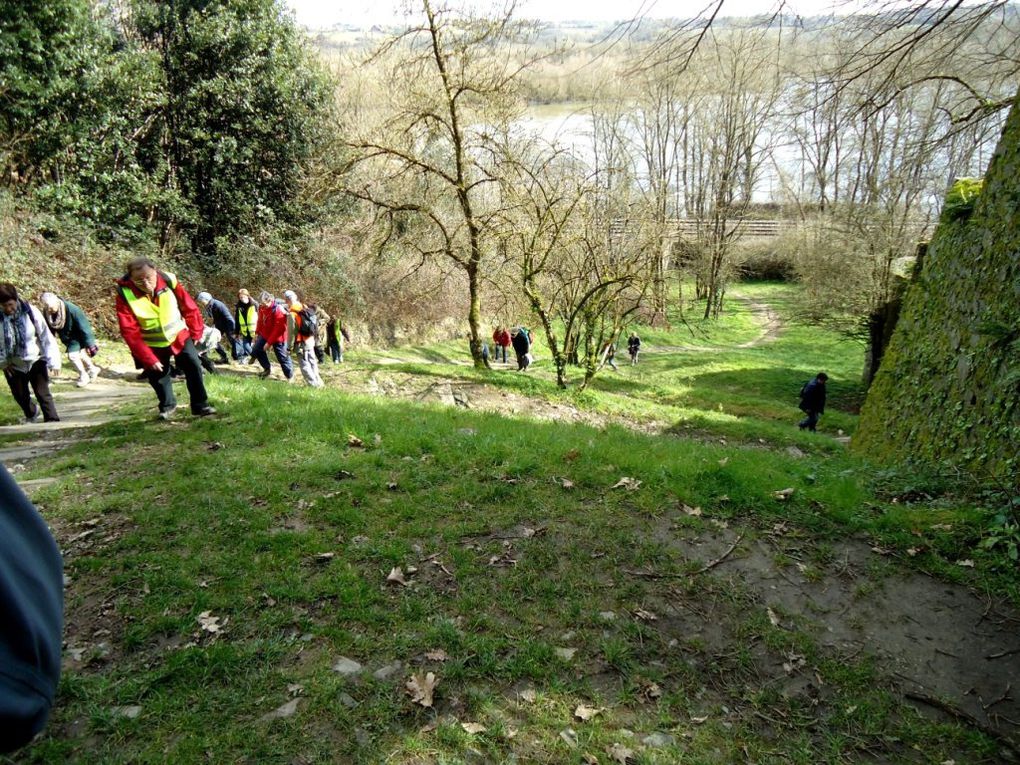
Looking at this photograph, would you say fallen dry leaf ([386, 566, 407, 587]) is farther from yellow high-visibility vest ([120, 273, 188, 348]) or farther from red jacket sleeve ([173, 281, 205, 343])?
red jacket sleeve ([173, 281, 205, 343])

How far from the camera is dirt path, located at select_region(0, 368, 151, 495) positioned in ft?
21.1

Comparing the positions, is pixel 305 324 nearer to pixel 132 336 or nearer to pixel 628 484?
pixel 132 336

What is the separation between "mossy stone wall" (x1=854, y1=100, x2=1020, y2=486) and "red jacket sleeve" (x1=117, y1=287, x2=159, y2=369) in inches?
334

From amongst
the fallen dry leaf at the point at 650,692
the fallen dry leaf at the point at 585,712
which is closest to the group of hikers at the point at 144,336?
the fallen dry leaf at the point at 585,712

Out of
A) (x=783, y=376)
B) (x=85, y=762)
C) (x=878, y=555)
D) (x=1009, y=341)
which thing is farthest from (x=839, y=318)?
(x=85, y=762)

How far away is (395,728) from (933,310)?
9363 mm

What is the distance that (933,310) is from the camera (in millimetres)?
8406

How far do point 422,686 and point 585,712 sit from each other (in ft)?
3.01

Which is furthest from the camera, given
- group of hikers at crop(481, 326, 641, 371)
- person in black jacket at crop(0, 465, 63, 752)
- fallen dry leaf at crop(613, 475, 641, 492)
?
group of hikers at crop(481, 326, 641, 371)

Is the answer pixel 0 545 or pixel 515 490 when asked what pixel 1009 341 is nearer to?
pixel 515 490

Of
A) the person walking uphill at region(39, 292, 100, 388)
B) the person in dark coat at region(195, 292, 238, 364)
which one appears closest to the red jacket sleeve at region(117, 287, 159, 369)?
the person walking uphill at region(39, 292, 100, 388)

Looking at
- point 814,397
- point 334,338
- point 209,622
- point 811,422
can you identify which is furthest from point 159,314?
point 811,422

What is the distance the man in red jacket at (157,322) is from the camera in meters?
6.07

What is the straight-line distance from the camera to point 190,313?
674cm
